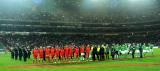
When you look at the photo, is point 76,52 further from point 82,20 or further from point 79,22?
point 82,20

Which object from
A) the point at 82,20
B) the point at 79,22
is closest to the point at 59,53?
the point at 79,22

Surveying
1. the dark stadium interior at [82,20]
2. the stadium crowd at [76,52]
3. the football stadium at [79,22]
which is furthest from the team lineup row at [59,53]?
the dark stadium interior at [82,20]

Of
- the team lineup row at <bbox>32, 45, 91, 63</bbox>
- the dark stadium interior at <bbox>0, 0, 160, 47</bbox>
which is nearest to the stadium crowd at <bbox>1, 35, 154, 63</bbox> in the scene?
the team lineup row at <bbox>32, 45, 91, 63</bbox>

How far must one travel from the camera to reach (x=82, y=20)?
Result: 98.9 meters

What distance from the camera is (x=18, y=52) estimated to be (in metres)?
51.8

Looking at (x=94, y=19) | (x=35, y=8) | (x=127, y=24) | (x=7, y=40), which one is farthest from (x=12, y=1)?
(x=127, y=24)

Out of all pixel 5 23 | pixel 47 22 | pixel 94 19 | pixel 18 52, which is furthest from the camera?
pixel 94 19

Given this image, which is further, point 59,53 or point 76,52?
point 76,52

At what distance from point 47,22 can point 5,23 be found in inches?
434

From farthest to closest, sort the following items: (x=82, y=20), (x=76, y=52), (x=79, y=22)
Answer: (x=82, y=20) → (x=79, y=22) → (x=76, y=52)

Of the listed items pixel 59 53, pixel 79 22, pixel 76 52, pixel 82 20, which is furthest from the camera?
pixel 82 20

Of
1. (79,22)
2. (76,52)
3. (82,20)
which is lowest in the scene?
(76,52)

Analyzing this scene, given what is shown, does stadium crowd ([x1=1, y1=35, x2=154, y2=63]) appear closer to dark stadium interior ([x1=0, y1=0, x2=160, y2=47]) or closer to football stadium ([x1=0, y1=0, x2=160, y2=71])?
football stadium ([x1=0, y1=0, x2=160, y2=71])

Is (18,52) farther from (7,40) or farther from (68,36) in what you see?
(68,36)
